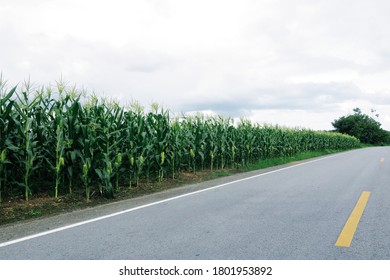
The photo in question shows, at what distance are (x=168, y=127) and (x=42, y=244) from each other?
23.5 ft

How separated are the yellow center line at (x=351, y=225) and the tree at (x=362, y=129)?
9579cm

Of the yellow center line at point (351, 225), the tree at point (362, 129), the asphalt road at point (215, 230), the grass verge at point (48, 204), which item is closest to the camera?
the asphalt road at point (215, 230)

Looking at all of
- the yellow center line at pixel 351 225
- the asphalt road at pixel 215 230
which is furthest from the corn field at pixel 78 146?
the yellow center line at pixel 351 225

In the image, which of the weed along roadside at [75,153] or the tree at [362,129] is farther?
the tree at [362,129]

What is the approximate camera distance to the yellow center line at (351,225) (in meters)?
4.32

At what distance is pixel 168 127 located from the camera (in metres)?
11.3

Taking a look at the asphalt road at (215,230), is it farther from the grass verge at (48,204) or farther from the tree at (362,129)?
the tree at (362,129)

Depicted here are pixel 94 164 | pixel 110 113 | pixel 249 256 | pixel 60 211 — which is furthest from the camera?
pixel 110 113

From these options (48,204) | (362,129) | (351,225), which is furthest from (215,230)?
(362,129)

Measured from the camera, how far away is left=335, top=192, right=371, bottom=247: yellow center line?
432 cm

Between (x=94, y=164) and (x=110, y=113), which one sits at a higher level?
(x=110, y=113)

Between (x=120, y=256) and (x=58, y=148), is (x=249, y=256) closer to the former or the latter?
(x=120, y=256)

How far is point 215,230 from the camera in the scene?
495 centimetres

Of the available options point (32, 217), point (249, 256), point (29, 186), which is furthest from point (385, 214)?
point (29, 186)
